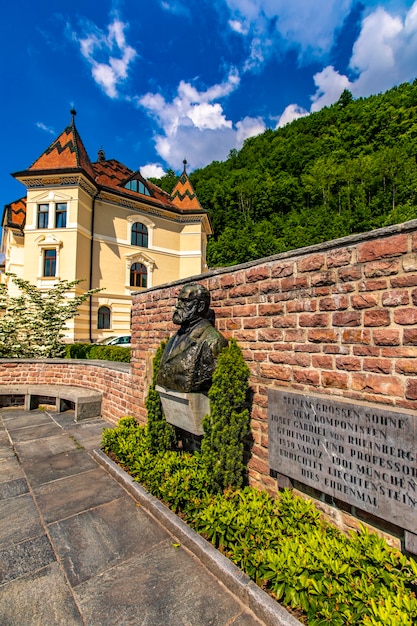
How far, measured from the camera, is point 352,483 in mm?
2404

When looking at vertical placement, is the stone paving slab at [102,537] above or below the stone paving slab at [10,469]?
below

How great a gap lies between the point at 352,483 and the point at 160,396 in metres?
2.35

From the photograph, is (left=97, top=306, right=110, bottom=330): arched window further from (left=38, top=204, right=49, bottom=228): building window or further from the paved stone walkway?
the paved stone walkway

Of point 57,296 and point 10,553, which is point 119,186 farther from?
point 10,553

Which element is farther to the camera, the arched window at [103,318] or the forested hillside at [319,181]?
the forested hillside at [319,181]

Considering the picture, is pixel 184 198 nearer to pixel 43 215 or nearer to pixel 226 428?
pixel 43 215

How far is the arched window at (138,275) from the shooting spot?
21.7m

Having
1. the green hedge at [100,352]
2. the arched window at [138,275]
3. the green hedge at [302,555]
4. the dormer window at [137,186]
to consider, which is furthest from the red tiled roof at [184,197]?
the green hedge at [302,555]

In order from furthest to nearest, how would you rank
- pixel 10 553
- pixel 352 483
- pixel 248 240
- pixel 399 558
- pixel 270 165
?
pixel 270 165 → pixel 248 240 → pixel 10 553 → pixel 352 483 → pixel 399 558

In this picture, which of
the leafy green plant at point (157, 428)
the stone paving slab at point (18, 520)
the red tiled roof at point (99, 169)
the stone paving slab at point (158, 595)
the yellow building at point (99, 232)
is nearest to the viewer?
the stone paving slab at point (158, 595)

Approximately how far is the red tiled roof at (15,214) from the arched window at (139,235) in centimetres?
996

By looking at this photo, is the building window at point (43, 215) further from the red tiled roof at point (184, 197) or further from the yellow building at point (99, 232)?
the red tiled roof at point (184, 197)

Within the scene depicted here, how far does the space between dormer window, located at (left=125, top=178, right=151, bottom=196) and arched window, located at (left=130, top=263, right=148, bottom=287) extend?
5.82 metres

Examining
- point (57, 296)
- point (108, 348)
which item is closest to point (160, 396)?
point (108, 348)
